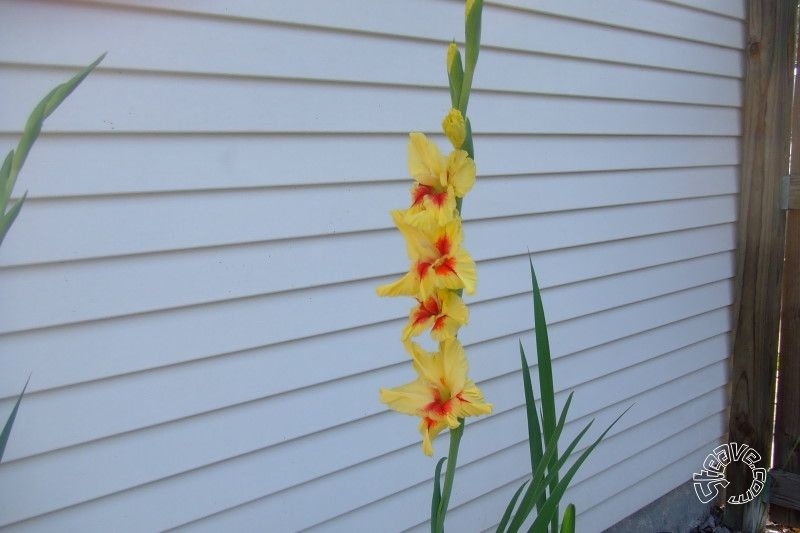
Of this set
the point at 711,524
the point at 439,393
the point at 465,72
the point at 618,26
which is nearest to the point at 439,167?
the point at 465,72

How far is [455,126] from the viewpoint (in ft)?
3.06

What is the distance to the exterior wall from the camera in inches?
52.9

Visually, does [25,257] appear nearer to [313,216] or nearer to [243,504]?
[313,216]

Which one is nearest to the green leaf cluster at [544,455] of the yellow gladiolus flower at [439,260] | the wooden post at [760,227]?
the yellow gladiolus flower at [439,260]

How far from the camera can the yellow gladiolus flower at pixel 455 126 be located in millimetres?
924

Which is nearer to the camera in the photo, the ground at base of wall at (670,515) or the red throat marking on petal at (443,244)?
the red throat marking on petal at (443,244)

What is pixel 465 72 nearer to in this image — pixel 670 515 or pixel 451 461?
pixel 451 461

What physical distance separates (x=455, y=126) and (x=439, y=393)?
1.15 ft

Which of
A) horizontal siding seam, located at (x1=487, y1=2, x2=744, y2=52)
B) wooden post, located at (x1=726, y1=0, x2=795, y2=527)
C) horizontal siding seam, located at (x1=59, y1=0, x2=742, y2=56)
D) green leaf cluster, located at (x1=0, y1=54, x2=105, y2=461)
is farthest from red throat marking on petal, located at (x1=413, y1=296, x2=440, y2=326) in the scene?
wooden post, located at (x1=726, y1=0, x2=795, y2=527)

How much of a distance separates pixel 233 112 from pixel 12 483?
2.64ft

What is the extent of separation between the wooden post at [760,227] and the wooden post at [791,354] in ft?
0.09

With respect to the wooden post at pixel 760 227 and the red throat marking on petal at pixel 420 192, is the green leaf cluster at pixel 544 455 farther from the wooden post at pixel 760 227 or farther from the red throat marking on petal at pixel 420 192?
the wooden post at pixel 760 227

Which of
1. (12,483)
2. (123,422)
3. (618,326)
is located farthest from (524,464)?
(12,483)

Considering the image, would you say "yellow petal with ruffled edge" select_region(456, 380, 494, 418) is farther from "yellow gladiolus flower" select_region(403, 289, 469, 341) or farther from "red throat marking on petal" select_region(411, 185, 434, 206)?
"red throat marking on petal" select_region(411, 185, 434, 206)
